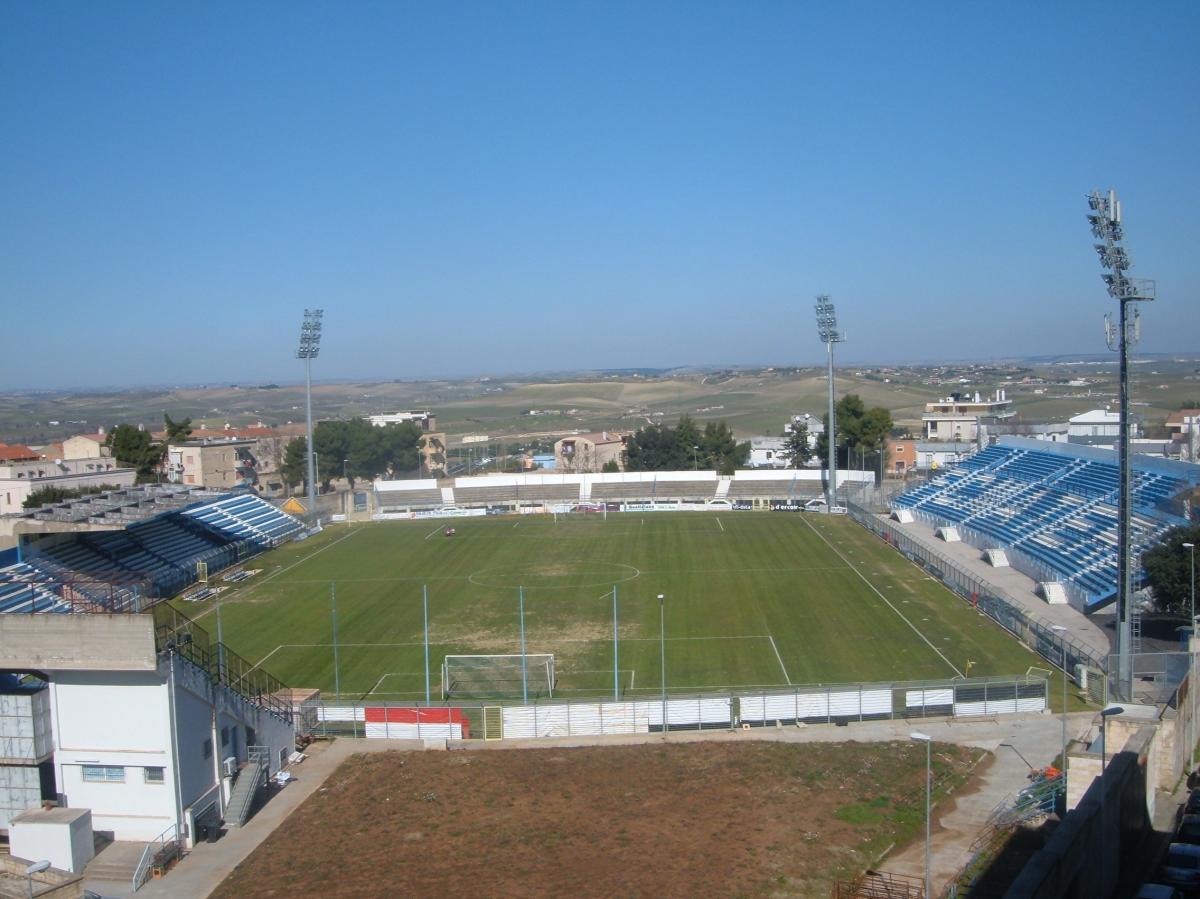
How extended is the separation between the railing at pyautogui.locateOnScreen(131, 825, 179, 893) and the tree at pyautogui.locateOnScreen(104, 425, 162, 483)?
60838 mm

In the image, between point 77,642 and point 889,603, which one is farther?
point 889,603

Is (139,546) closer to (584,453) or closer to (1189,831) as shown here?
(1189,831)

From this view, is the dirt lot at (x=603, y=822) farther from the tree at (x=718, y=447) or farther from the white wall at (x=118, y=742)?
the tree at (x=718, y=447)

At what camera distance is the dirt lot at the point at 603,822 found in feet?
56.0

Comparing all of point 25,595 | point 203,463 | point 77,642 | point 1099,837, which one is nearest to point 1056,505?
point 1099,837

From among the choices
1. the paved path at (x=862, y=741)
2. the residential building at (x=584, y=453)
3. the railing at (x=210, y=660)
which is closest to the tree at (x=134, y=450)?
the residential building at (x=584, y=453)

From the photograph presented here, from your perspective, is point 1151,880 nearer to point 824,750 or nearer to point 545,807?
point 824,750

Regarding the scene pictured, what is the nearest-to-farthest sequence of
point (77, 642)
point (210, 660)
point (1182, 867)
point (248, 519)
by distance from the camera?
point (1182, 867) → point (77, 642) → point (210, 660) → point (248, 519)

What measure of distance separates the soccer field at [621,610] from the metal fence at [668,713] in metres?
3.41

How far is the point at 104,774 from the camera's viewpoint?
19.2 meters

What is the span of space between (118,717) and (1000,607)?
27.5 metres

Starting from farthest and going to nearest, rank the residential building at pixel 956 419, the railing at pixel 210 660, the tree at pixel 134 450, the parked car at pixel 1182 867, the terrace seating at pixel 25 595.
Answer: the residential building at pixel 956 419 → the tree at pixel 134 450 → the terrace seating at pixel 25 595 → the railing at pixel 210 660 → the parked car at pixel 1182 867

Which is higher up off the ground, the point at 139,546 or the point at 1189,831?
the point at 139,546

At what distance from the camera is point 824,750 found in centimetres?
2309
